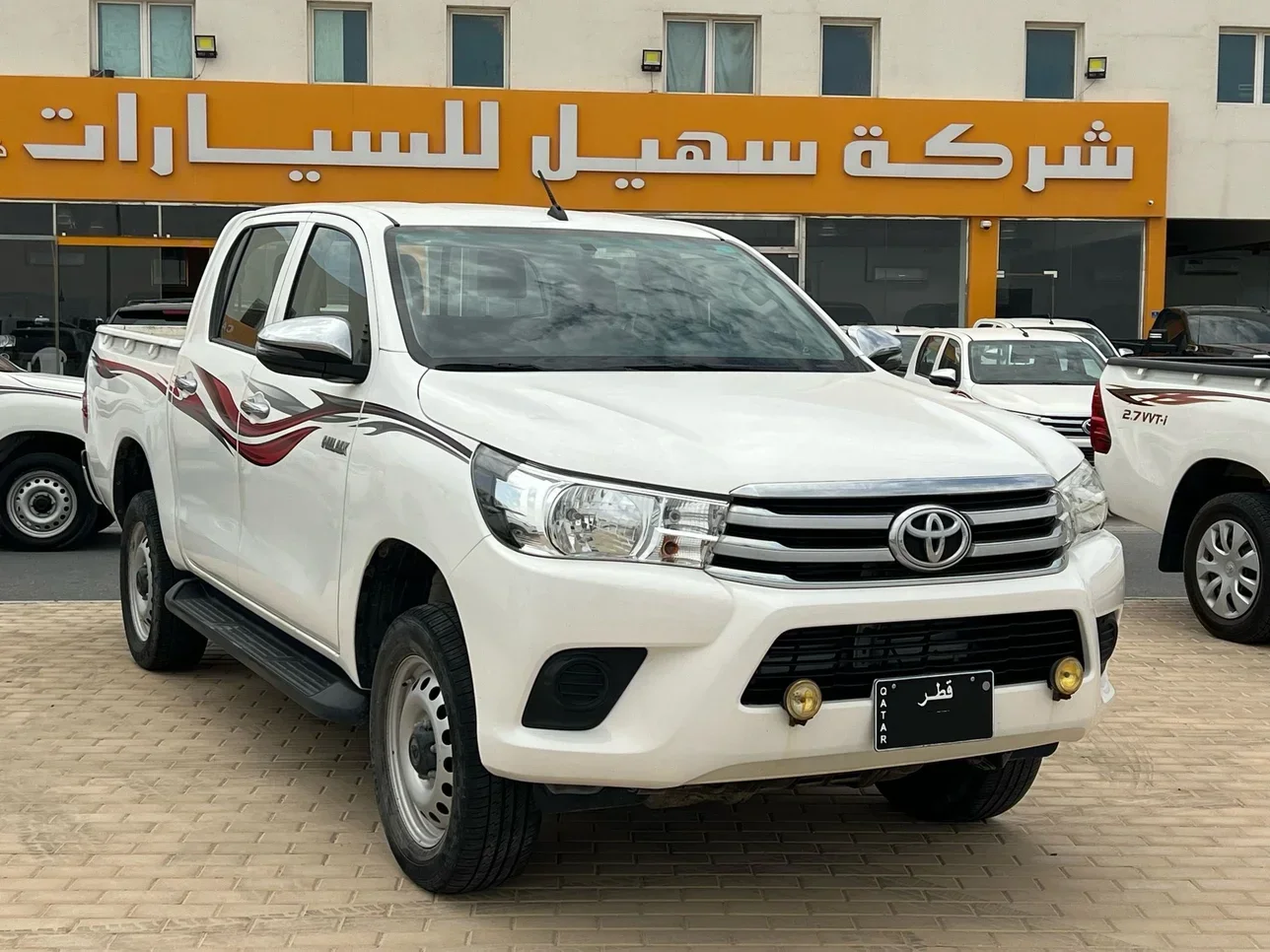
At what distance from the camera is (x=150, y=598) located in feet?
21.9

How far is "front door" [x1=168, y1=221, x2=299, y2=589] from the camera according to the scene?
17.8ft

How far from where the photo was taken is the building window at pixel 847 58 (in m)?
23.0

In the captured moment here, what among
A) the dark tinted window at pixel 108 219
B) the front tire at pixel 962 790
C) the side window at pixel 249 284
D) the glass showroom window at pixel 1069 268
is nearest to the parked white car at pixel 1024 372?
the glass showroom window at pixel 1069 268

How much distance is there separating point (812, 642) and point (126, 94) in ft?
66.4

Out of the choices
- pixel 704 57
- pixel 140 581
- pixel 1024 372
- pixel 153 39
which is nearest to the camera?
pixel 140 581

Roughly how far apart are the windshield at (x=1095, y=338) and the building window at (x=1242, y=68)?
7690 millimetres

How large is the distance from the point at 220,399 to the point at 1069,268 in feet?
64.9

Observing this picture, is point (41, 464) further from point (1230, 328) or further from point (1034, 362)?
point (1230, 328)

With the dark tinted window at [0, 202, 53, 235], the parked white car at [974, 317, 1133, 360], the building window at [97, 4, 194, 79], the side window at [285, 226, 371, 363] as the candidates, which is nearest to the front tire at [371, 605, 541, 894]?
the side window at [285, 226, 371, 363]

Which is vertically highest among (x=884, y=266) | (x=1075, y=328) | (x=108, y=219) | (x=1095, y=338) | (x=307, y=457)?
(x=108, y=219)

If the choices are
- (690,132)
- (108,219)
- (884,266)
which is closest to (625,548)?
(690,132)

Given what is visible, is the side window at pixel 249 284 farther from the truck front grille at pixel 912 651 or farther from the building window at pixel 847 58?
the building window at pixel 847 58

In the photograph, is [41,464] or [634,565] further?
[41,464]

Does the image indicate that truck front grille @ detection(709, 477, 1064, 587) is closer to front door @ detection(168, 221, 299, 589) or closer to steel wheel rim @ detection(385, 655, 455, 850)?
steel wheel rim @ detection(385, 655, 455, 850)
